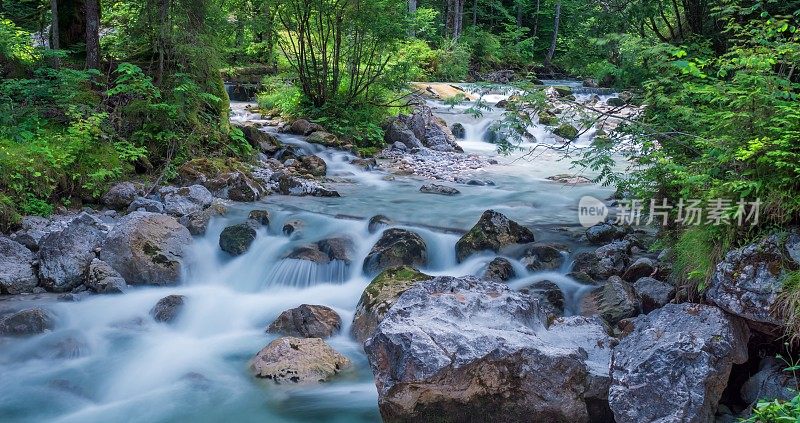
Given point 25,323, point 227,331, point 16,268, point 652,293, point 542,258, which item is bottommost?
point 227,331

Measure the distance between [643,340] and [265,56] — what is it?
2053cm

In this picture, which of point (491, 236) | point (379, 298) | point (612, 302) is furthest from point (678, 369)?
point (491, 236)

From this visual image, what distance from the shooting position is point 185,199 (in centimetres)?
1002

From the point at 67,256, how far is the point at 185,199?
2.59 meters

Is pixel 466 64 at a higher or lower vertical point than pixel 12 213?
higher

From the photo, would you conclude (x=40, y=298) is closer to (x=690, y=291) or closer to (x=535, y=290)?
(x=535, y=290)

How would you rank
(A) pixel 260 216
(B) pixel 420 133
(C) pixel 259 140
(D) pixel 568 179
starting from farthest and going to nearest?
(B) pixel 420 133
(C) pixel 259 140
(D) pixel 568 179
(A) pixel 260 216

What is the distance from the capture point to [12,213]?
8.20 metres

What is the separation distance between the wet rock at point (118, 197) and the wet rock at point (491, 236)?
5.17 m

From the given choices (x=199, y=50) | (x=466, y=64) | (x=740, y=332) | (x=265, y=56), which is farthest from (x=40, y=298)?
(x=466, y=64)

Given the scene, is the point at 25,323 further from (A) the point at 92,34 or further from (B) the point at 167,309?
(A) the point at 92,34

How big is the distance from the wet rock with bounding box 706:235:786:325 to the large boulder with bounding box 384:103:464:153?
11977 millimetres

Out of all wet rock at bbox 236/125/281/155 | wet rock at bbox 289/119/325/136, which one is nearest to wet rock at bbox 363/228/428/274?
wet rock at bbox 236/125/281/155

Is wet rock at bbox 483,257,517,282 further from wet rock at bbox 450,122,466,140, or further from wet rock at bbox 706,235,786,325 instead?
wet rock at bbox 450,122,466,140
